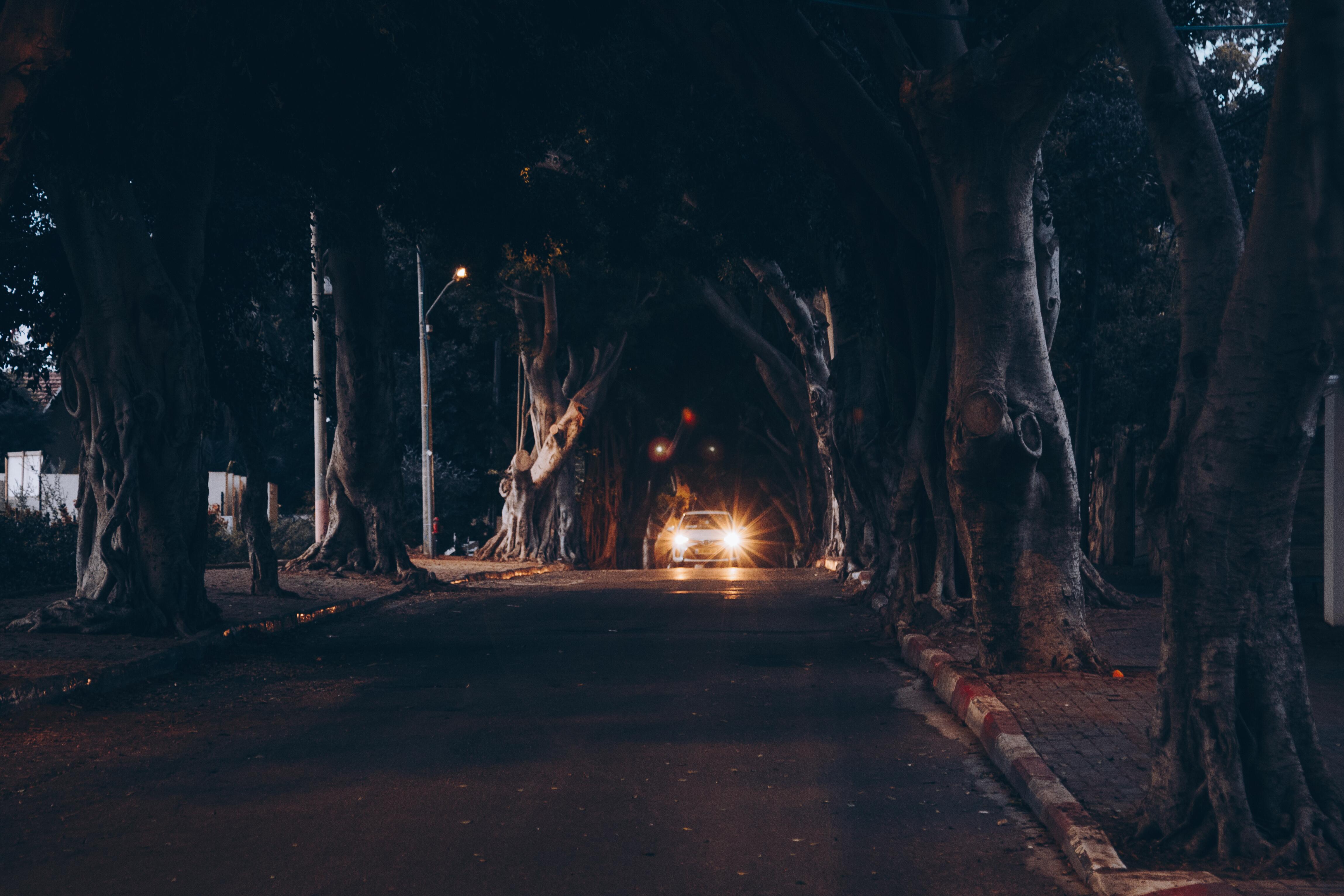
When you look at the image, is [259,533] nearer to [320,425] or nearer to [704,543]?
[320,425]

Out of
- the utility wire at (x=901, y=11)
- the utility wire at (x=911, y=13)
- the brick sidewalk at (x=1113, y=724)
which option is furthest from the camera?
the utility wire at (x=901, y=11)

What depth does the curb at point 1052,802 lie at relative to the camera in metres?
4.57

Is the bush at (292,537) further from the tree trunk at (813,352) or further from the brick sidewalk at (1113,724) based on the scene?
the brick sidewalk at (1113,724)

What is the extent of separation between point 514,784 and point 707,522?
27.6 m

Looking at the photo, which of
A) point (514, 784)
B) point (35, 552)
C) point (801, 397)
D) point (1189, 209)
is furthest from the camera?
point (801, 397)

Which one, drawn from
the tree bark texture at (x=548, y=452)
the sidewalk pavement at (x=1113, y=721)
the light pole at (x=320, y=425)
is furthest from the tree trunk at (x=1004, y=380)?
the tree bark texture at (x=548, y=452)

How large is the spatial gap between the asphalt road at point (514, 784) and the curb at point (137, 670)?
0.22m

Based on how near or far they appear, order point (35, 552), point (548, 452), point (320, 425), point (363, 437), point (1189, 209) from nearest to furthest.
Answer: point (1189, 209)
point (35, 552)
point (363, 437)
point (320, 425)
point (548, 452)

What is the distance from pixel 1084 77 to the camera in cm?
1552

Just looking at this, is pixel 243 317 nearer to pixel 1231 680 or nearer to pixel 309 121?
pixel 309 121

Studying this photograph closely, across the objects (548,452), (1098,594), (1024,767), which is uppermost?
(548,452)

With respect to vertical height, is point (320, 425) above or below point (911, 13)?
below

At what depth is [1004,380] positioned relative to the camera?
9148 millimetres

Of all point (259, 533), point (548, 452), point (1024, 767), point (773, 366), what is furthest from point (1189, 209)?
point (548, 452)
